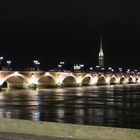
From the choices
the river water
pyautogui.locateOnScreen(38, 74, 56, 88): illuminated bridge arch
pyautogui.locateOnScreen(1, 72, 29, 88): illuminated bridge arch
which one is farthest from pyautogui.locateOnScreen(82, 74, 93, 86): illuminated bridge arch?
the river water

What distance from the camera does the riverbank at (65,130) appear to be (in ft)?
46.9

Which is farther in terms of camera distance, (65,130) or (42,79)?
(42,79)

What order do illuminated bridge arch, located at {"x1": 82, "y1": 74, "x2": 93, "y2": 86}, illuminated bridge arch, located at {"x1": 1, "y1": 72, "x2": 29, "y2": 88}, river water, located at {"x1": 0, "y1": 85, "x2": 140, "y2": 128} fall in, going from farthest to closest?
illuminated bridge arch, located at {"x1": 82, "y1": 74, "x2": 93, "y2": 86}, illuminated bridge arch, located at {"x1": 1, "y1": 72, "x2": 29, "y2": 88}, river water, located at {"x1": 0, "y1": 85, "x2": 140, "y2": 128}

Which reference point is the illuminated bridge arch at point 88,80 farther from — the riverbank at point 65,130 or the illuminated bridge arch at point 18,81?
the riverbank at point 65,130

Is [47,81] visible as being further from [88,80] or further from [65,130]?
[65,130]

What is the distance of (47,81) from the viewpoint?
139250 millimetres

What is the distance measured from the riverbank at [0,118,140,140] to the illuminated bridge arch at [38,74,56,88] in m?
111

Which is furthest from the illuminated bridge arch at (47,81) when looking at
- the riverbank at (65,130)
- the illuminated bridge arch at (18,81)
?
the riverbank at (65,130)

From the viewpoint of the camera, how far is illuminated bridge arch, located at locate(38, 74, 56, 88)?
132 metres

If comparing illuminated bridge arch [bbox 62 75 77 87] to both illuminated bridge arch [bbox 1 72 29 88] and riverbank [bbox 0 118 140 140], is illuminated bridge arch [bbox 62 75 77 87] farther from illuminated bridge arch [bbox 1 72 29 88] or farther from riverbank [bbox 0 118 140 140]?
riverbank [bbox 0 118 140 140]

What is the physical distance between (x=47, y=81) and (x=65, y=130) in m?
124

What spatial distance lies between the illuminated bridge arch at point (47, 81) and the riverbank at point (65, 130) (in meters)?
111

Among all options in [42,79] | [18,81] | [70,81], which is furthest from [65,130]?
[70,81]

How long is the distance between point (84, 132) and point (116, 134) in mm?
1135
